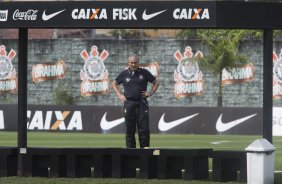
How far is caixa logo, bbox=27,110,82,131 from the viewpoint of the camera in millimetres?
32531

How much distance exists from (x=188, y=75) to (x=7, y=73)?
7.05 meters

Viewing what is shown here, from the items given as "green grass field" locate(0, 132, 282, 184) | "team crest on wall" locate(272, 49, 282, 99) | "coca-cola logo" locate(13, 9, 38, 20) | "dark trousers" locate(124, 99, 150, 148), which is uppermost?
"coca-cola logo" locate(13, 9, 38, 20)

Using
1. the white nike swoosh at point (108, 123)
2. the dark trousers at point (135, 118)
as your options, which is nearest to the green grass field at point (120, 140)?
the white nike swoosh at point (108, 123)

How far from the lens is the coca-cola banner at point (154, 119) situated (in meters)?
31.0

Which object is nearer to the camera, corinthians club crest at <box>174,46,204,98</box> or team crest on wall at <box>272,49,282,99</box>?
team crest on wall at <box>272,49,282,99</box>

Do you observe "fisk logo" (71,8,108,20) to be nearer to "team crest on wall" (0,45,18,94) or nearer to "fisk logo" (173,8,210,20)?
"fisk logo" (173,8,210,20)

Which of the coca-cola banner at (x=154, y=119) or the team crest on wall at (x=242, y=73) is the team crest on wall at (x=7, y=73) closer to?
the coca-cola banner at (x=154, y=119)

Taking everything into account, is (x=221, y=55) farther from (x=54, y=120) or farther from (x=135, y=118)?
(x=135, y=118)

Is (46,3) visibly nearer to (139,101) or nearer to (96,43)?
(139,101)

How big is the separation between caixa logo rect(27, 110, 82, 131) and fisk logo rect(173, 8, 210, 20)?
58.5 ft

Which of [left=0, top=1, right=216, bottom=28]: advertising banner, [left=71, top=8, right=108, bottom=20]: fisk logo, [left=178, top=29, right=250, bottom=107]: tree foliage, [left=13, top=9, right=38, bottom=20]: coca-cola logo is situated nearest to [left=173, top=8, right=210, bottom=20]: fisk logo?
[left=0, top=1, right=216, bottom=28]: advertising banner

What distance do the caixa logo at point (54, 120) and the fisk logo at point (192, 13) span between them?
58.5 feet

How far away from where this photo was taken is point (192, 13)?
14.8 meters

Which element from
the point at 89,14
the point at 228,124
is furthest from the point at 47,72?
the point at 89,14
